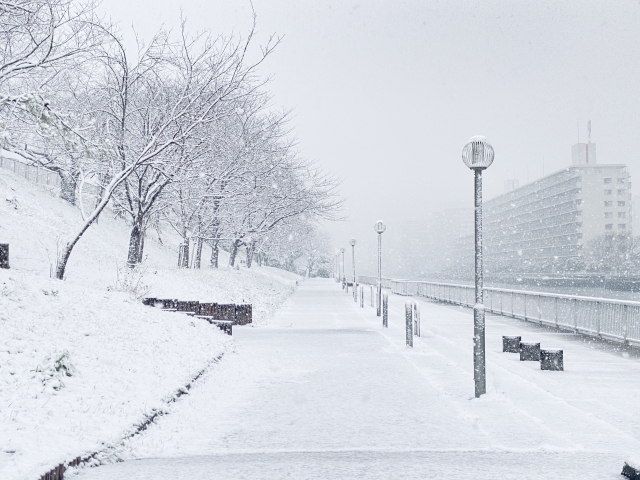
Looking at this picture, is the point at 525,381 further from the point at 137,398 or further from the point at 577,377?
the point at 137,398

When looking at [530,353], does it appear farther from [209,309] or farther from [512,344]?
[209,309]

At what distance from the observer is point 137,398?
7906mm

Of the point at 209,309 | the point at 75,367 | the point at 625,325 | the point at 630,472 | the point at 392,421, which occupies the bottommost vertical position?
the point at 392,421

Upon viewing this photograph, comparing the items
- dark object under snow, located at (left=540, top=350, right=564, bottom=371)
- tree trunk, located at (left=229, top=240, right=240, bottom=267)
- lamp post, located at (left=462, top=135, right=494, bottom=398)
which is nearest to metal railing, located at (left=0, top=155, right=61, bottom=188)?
tree trunk, located at (left=229, top=240, right=240, bottom=267)

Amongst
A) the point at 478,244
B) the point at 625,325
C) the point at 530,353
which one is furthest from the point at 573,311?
the point at 478,244

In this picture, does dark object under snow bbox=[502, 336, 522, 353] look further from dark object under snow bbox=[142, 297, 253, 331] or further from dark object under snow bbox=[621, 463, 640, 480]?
dark object under snow bbox=[621, 463, 640, 480]

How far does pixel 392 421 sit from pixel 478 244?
3.06m

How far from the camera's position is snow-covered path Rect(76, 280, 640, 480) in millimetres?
5750

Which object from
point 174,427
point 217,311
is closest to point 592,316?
point 217,311

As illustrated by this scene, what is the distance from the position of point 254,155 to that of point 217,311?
14.4 m

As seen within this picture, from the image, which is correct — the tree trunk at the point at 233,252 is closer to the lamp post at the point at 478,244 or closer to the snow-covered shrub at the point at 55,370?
the lamp post at the point at 478,244

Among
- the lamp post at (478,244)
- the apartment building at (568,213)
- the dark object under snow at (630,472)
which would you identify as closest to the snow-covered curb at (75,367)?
the lamp post at (478,244)

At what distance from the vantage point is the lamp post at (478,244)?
8.89 m

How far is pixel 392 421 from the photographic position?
297 inches
